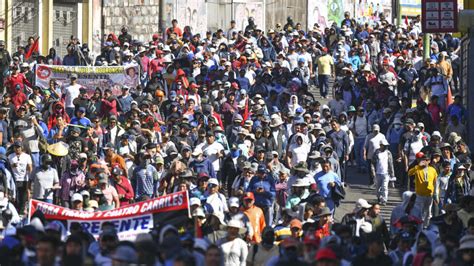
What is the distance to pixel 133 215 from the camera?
69.3ft

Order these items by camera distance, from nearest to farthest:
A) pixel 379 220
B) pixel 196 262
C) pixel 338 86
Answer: pixel 196 262 → pixel 379 220 → pixel 338 86

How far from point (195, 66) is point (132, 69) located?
2.59 metres

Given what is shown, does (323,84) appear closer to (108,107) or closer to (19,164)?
(108,107)

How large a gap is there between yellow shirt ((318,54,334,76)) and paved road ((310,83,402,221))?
7671 millimetres

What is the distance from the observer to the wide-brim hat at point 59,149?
28422mm

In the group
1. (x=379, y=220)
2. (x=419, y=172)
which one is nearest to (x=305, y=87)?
(x=419, y=172)

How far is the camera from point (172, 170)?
85.8 ft

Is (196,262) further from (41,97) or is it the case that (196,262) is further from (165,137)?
(41,97)

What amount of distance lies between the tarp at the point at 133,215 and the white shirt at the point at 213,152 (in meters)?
7.24

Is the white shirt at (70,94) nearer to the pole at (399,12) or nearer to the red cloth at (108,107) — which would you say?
the red cloth at (108,107)

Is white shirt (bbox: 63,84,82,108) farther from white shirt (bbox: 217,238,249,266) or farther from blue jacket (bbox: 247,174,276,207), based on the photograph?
white shirt (bbox: 217,238,249,266)

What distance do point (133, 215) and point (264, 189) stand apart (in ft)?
15.3

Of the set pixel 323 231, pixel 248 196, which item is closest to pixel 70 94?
pixel 248 196

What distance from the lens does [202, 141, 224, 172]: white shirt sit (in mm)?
28938
